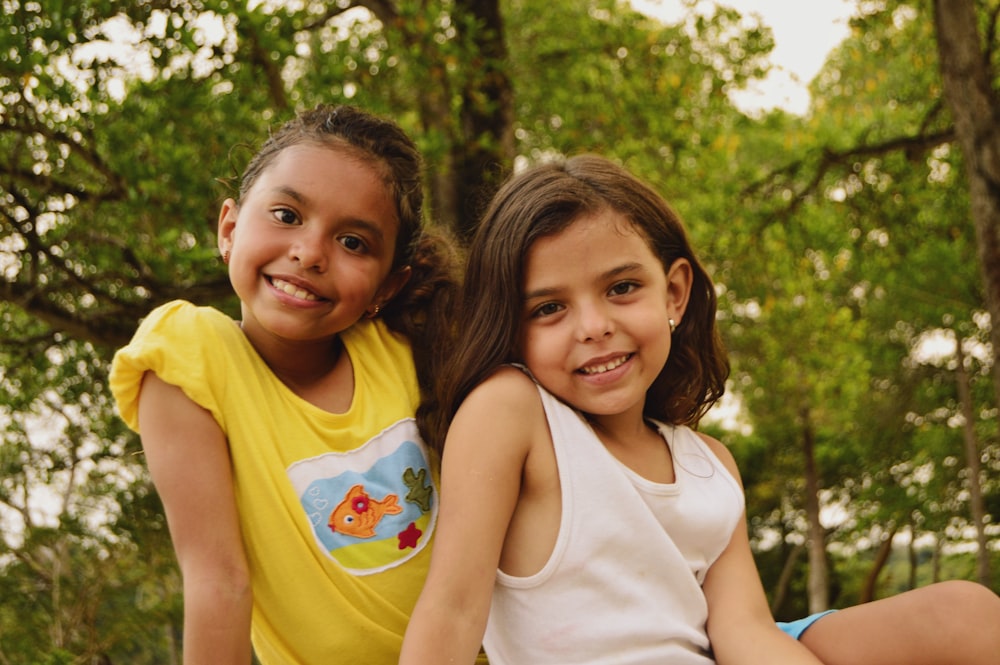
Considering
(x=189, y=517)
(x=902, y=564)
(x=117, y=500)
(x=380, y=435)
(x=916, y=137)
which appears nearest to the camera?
(x=189, y=517)

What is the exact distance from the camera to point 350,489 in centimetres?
202

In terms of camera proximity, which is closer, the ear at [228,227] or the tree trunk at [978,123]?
the ear at [228,227]

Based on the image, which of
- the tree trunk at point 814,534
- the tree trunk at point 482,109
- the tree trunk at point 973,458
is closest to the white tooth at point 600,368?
the tree trunk at point 482,109

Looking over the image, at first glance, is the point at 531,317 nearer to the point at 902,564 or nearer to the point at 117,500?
the point at 117,500

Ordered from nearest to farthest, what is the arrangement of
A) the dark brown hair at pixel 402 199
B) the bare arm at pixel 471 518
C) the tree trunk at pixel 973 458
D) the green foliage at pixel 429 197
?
the bare arm at pixel 471 518, the dark brown hair at pixel 402 199, the green foliage at pixel 429 197, the tree trunk at pixel 973 458

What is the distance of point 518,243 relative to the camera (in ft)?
6.51

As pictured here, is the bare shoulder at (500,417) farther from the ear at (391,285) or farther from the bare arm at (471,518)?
the ear at (391,285)

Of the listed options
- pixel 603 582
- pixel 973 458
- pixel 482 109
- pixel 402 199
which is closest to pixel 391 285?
pixel 402 199

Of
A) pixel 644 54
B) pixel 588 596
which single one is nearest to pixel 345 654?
pixel 588 596

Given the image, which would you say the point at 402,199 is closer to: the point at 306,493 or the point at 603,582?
the point at 306,493

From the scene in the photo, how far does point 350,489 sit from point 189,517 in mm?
324

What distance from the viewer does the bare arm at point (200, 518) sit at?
1.81 meters

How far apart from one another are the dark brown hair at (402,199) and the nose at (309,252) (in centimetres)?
21

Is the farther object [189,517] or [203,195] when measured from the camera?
[203,195]
